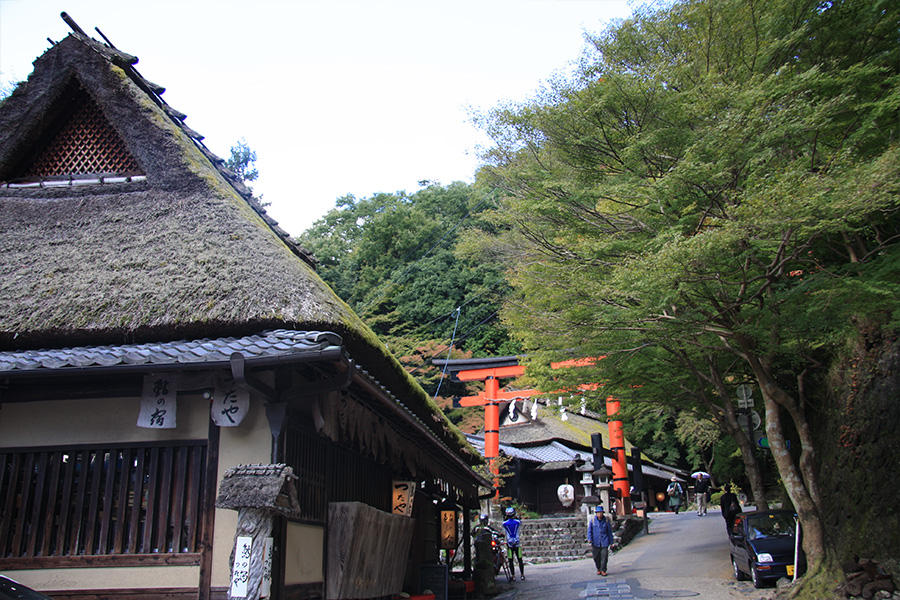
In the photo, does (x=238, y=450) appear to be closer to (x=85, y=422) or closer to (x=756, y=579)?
(x=85, y=422)

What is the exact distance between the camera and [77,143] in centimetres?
880

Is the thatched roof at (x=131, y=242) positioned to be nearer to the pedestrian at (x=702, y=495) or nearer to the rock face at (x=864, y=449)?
the rock face at (x=864, y=449)

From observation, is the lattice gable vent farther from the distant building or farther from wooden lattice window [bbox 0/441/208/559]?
the distant building

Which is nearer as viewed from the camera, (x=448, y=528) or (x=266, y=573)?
(x=266, y=573)

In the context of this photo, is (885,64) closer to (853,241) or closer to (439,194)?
(853,241)

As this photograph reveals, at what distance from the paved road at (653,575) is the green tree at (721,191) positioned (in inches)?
105

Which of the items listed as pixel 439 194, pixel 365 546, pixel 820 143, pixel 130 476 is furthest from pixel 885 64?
pixel 439 194

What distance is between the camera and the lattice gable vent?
862cm

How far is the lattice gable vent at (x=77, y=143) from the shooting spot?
8.62 meters

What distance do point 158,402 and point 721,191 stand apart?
27.0 ft

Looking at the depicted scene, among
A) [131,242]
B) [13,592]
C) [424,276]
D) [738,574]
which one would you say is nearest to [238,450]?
[13,592]

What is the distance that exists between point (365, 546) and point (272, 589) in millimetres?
2196

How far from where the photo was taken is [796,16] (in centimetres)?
1022

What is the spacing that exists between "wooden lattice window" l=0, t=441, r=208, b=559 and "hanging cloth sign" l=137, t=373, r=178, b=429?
0.35m
